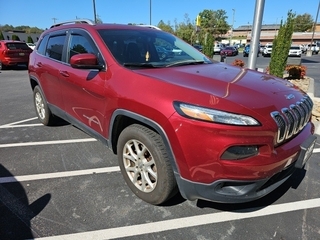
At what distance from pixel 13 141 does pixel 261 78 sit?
12.8ft

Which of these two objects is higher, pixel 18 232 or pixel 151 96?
pixel 151 96

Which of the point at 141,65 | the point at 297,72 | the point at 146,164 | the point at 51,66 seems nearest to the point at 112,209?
the point at 146,164

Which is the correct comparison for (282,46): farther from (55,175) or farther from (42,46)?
(55,175)

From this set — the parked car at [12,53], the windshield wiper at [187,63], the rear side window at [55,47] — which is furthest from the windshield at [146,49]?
the parked car at [12,53]

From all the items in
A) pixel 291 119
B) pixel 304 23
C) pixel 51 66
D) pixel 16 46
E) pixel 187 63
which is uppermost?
pixel 304 23

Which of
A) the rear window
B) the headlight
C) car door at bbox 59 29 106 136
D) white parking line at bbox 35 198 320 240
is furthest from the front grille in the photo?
the rear window

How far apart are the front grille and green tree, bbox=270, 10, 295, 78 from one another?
7.94 m

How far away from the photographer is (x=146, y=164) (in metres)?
2.48

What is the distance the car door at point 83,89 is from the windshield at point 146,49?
0.77 ft

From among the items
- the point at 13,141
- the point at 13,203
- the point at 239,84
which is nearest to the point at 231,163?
the point at 239,84

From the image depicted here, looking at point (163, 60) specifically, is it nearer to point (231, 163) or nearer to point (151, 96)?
point (151, 96)

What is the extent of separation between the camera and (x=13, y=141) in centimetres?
424

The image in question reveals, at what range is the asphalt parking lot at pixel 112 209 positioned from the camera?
7.38ft

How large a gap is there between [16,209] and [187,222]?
168 centimetres
